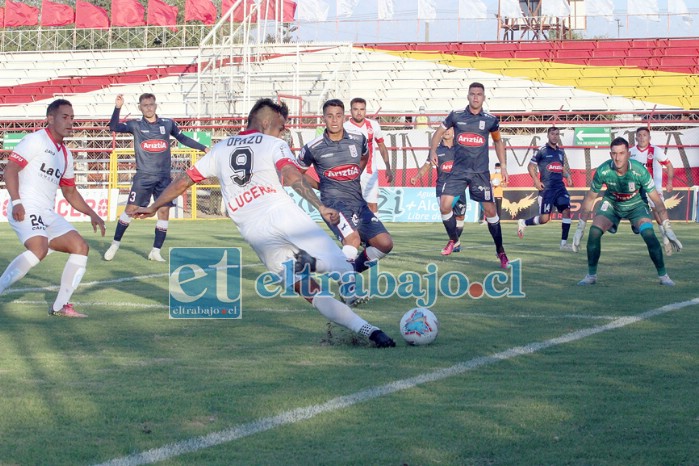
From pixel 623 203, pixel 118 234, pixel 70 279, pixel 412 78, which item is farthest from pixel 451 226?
pixel 412 78

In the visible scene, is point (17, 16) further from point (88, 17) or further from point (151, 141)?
point (151, 141)

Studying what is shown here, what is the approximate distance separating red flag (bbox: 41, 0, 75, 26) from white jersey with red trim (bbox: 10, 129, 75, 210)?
144ft

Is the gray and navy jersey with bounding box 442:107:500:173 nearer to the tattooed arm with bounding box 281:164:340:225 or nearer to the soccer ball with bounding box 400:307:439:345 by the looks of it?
the soccer ball with bounding box 400:307:439:345

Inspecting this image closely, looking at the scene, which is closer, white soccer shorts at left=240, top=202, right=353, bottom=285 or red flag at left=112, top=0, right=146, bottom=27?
white soccer shorts at left=240, top=202, right=353, bottom=285

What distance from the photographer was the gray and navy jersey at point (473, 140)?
46.6ft

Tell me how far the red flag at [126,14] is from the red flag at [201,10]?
2.55 metres

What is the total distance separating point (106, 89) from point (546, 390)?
40264 mm

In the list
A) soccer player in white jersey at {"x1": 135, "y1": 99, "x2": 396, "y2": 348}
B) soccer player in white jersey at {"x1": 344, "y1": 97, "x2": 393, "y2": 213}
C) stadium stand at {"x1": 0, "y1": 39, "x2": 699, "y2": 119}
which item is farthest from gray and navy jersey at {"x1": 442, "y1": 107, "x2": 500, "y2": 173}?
stadium stand at {"x1": 0, "y1": 39, "x2": 699, "y2": 119}

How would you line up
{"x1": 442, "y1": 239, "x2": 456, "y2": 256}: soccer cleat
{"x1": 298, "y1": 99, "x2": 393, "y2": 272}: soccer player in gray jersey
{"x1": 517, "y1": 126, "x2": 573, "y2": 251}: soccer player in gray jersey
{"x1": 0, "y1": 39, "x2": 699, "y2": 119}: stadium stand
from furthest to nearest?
{"x1": 0, "y1": 39, "x2": 699, "y2": 119}: stadium stand
{"x1": 517, "y1": 126, "x2": 573, "y2": 251}: soccer player in gray jersey
{"x1": 442, "y1": 239, "x2": 456, "y2": 256}: soccer cleat
{"x1": 298, "y1": 99, "x2": 393, "y2": 272}: soccer player in gray jersey

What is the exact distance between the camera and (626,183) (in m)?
12.0

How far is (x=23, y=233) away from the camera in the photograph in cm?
925

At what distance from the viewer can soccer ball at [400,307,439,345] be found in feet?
24.2

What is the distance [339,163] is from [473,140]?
358 cm

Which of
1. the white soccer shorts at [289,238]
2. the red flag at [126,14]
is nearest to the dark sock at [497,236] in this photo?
the white soccer shorts at [289,238]
